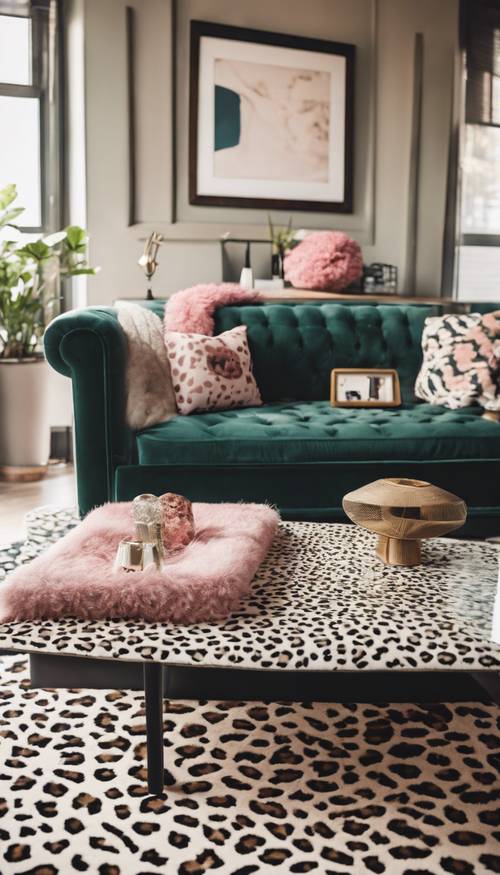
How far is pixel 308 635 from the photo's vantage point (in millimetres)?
1395

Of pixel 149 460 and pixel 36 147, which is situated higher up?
pixel 36 147

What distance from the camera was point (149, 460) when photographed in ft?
8.83

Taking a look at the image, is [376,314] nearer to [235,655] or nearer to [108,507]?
[108,507]

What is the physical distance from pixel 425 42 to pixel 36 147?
88.0 inches

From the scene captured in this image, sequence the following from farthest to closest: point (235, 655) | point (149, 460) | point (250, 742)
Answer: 1. point (149, 460)
2. point (250, 742)
3. point (235, 655)

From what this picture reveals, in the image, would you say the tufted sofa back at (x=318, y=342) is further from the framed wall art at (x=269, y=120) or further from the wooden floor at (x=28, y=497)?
the framed wall art at (x=269, y=120)

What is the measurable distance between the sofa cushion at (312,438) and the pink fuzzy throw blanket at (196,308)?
0.40 meters

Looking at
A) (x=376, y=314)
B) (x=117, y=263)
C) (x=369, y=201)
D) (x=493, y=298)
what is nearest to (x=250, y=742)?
(x=376, y=314)

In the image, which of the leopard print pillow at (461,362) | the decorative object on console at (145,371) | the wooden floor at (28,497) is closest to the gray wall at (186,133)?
the wooden floor at (28,497)

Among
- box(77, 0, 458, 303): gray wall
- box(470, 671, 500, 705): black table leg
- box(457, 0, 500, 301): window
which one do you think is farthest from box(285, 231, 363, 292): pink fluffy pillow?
box(470, 671, 500, 705): black table leg

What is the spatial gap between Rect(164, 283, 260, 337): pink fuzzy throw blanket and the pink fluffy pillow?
0.81m

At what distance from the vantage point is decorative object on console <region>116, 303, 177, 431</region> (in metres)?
2.79

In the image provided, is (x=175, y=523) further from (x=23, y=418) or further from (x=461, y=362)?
(x=23, y=418)

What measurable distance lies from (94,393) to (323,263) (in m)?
1.85
